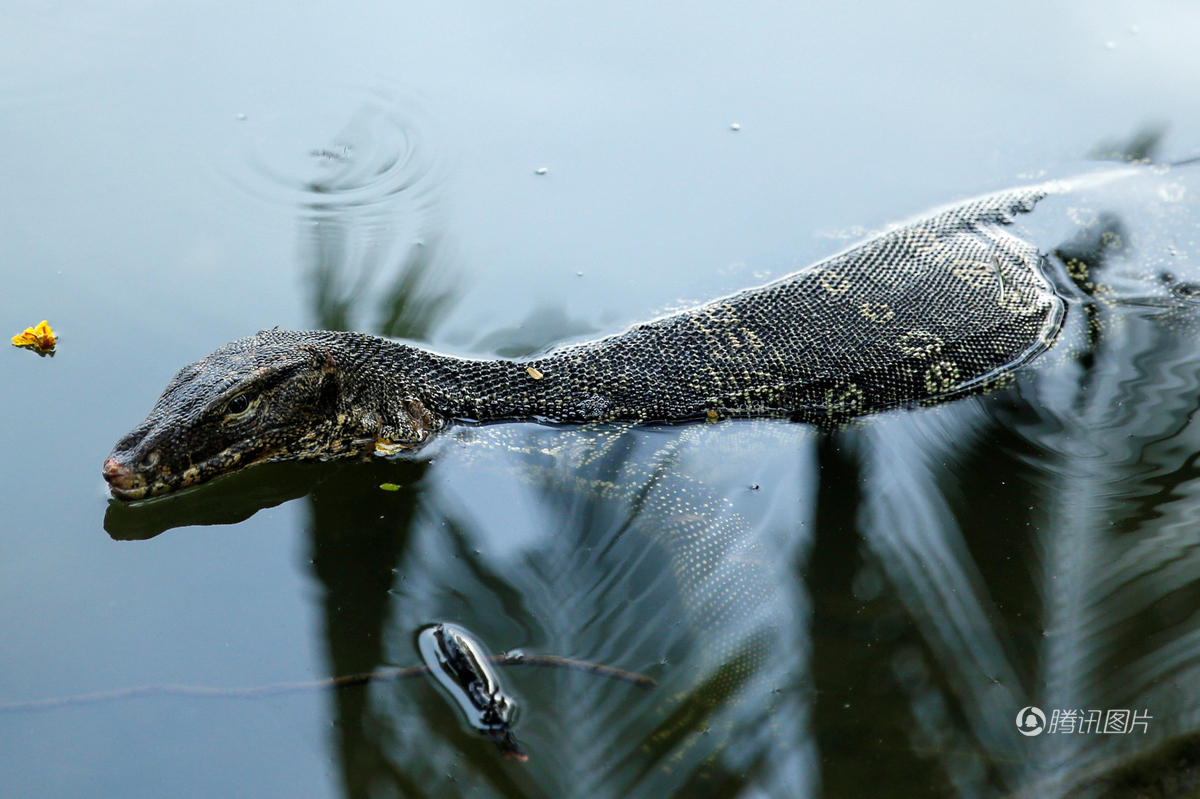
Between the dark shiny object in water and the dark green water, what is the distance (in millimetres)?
73

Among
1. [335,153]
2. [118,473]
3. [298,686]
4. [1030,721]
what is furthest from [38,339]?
[1030,721]

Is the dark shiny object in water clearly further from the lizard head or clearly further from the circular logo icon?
the circular logo icon

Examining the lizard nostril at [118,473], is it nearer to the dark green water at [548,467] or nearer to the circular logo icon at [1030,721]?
the dark green water at [548,467]

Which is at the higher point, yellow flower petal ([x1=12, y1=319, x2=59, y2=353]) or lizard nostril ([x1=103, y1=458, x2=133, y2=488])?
lizard nostril ([x1=103, y1=458, x2=133, y2=488])

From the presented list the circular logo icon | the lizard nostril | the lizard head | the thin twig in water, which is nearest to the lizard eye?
the lizard head

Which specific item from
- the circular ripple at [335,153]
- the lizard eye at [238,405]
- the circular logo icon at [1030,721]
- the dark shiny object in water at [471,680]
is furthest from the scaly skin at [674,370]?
the circular logo icon at [1030,721]

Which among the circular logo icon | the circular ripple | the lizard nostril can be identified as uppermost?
the circular ripple

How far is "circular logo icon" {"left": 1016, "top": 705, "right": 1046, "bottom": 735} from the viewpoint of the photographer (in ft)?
13.6

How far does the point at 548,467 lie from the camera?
17.9 feet

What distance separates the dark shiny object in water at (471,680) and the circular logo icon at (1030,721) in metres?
2.13

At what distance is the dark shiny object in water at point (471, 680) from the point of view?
394 cm

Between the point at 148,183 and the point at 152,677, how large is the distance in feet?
14.8

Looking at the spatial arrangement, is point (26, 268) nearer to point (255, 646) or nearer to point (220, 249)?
point (220, 249)

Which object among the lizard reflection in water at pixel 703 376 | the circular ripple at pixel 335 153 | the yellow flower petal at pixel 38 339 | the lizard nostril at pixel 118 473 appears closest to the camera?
the lizard nostril at pixel 118 473
